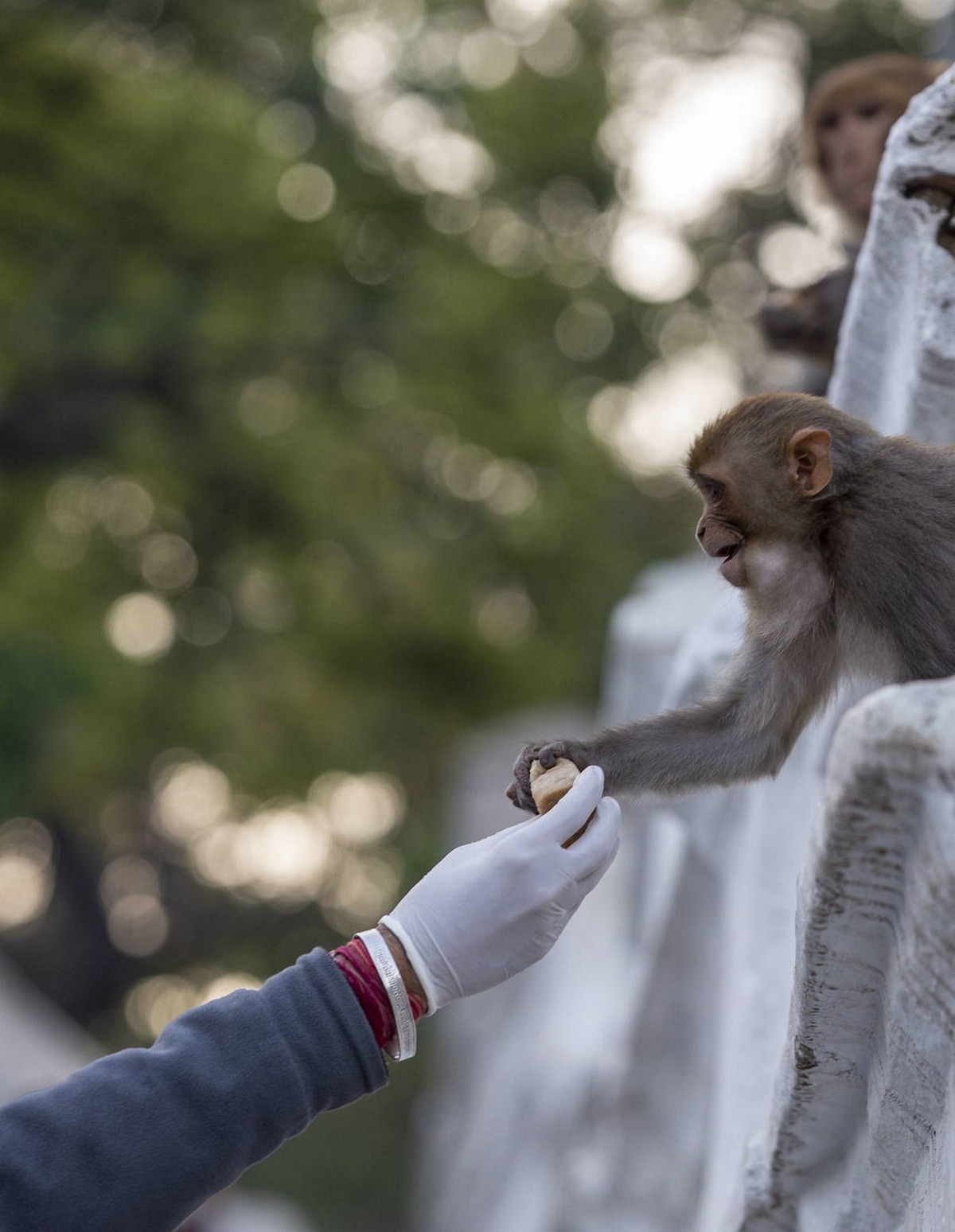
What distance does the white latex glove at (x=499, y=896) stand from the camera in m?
0.99

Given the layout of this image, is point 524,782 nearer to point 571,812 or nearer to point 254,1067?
point 571,812

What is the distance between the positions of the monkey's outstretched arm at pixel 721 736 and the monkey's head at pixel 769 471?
8cm

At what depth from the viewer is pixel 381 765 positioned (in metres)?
7.32

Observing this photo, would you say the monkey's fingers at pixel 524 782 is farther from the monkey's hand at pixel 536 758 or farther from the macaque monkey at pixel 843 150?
the macaque monkey at pixel 843 150

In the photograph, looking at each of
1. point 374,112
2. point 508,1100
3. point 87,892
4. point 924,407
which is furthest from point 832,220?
point 87,892

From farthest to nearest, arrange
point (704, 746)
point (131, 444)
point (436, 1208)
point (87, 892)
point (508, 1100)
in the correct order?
point (87, 892) < point (436, 1208) < point (131, 444) < point (508, 1100) < point (704, 746)

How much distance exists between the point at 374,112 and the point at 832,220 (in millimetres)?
5044

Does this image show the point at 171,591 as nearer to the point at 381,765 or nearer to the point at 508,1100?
the point at 381,765

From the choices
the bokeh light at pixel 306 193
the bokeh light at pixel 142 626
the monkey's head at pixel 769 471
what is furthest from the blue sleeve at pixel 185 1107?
the bokeh light at pixel 142 626

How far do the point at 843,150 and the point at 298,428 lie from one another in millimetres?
4599

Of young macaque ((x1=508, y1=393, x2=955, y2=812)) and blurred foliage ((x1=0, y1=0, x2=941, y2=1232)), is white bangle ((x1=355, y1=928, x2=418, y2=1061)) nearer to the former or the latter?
young macaque ((x1=508, y1=393, x2=955, y2=812))

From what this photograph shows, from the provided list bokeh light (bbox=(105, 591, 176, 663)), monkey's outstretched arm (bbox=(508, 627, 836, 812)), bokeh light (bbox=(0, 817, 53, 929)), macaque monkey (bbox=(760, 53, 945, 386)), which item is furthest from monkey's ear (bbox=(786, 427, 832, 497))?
bokeh light (bbox=(0, 817, 53, 929))

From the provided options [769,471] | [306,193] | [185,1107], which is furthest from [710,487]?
[306,193]

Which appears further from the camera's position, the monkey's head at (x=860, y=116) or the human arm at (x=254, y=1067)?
the monkey's head at (x=860, y=116)
